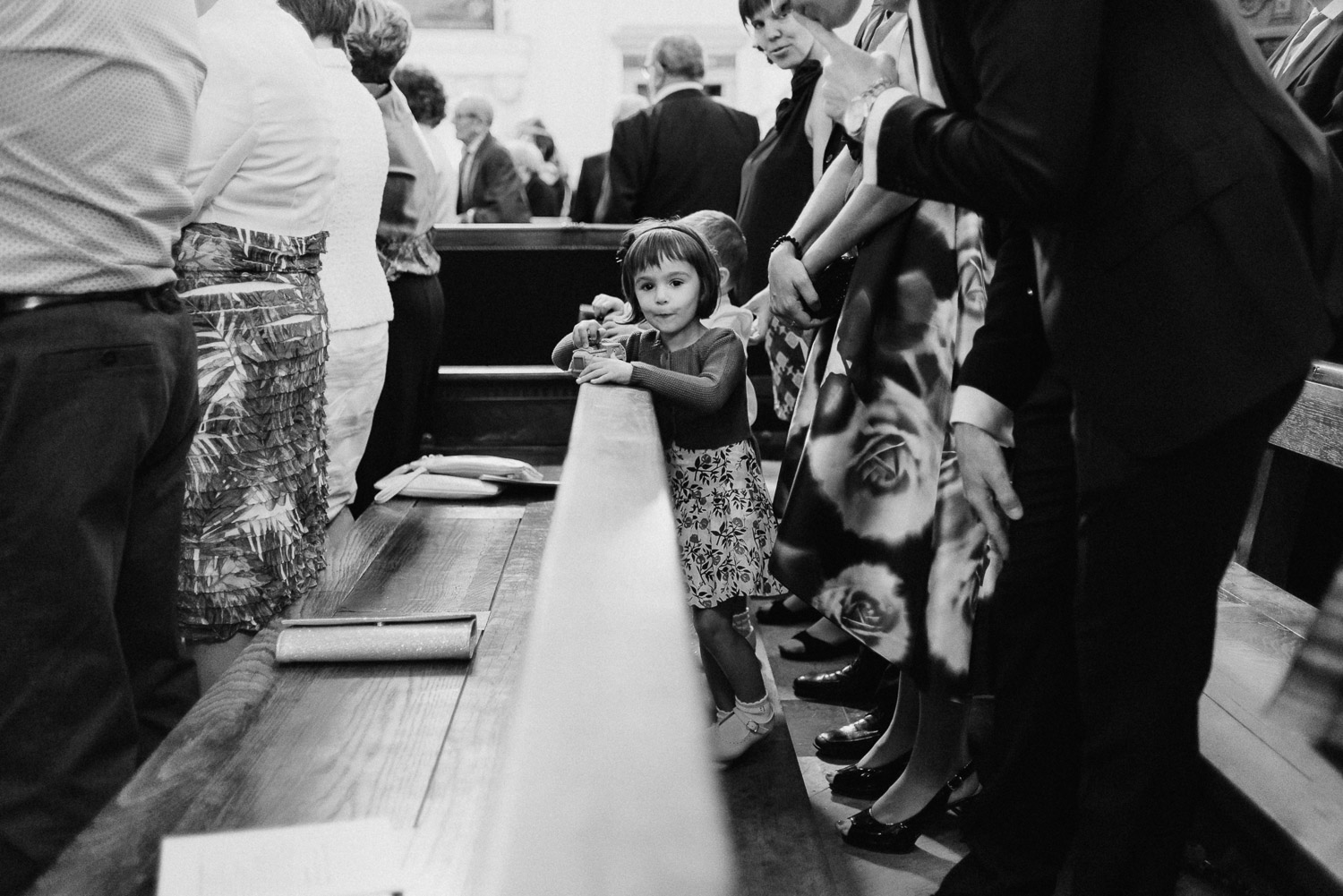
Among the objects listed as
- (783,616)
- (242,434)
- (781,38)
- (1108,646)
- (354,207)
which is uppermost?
(781,38)

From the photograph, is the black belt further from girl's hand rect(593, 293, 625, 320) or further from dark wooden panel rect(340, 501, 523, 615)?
girl's hand rect(593, 293, 625, 320)

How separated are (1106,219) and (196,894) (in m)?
1.21

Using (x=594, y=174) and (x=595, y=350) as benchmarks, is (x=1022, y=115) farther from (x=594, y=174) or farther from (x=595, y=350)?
(x=594, y=174)

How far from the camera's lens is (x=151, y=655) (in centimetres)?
220

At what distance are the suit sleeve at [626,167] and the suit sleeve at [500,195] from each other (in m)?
1.62

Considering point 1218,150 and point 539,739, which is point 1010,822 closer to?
point 1218,150

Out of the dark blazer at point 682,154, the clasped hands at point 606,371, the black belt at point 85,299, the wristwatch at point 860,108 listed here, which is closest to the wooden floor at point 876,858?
the clasped hands at point 606,371

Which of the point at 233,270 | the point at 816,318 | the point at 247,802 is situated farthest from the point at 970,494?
the point at 233,270

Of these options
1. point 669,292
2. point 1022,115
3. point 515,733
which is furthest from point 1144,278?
point 669,292

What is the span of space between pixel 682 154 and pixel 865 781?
3248 mm

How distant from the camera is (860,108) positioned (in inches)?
61.9

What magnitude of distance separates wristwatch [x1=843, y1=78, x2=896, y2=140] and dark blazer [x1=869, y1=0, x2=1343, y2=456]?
211mm

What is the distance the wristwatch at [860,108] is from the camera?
61.5 inches

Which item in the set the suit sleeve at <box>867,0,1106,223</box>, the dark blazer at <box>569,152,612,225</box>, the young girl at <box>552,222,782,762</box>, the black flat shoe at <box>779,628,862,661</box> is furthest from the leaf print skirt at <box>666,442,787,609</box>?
the dark blazer at <box>569,152,612,225</box>
